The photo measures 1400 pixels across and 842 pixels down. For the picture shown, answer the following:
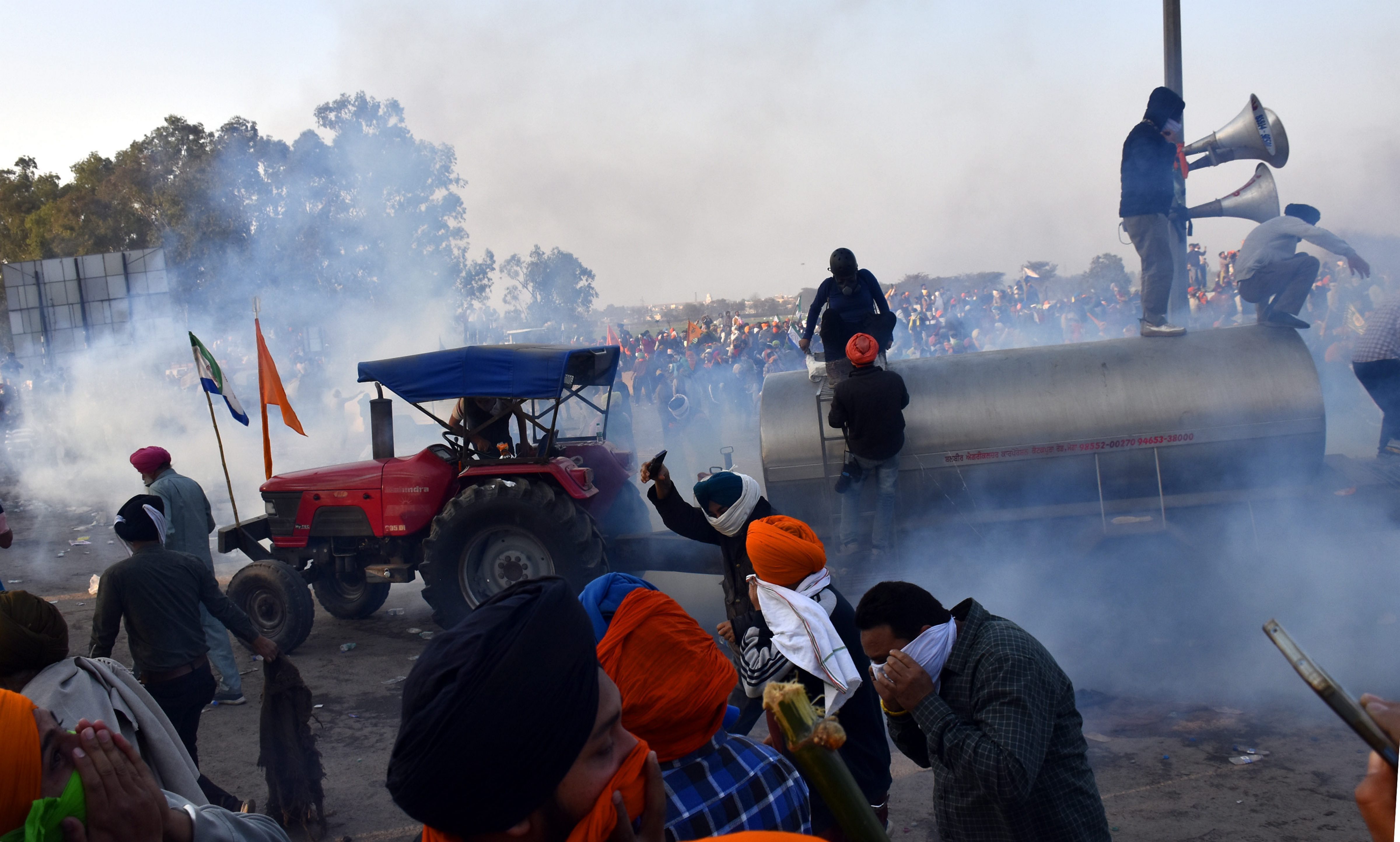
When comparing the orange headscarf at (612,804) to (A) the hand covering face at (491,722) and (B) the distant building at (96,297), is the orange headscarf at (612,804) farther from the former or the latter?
(B) the distant building at (96,297)

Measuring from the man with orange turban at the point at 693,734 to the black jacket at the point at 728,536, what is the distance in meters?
1.38

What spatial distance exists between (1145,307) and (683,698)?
247 inches

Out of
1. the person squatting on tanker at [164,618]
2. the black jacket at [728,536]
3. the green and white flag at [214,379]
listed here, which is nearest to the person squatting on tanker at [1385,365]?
the black jacket at [728,536]

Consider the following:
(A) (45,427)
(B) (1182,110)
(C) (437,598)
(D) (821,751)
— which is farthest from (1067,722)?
(A) (45,427)

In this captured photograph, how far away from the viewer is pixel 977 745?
7.11 ft

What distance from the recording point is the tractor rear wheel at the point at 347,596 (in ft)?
26.4

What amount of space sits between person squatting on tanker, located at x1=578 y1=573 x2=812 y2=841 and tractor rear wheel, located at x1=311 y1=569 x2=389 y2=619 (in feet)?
22.1

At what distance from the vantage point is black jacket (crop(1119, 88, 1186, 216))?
6.57 meters

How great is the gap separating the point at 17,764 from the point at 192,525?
223 inches

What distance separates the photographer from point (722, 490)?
4.12m

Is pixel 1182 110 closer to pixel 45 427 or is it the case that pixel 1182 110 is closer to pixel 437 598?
pixel 437 598

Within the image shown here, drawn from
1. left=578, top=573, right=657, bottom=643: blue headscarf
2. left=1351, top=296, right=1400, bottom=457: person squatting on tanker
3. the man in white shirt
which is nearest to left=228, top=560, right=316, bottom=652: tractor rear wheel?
left=578, top=573, right=657, bottom=643: blue headscarf

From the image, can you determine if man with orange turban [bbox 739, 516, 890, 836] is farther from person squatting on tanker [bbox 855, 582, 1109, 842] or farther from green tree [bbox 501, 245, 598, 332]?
green tree [bbox 501, 245, 598, 332]

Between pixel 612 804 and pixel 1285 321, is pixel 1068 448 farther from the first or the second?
pixel 612 804
